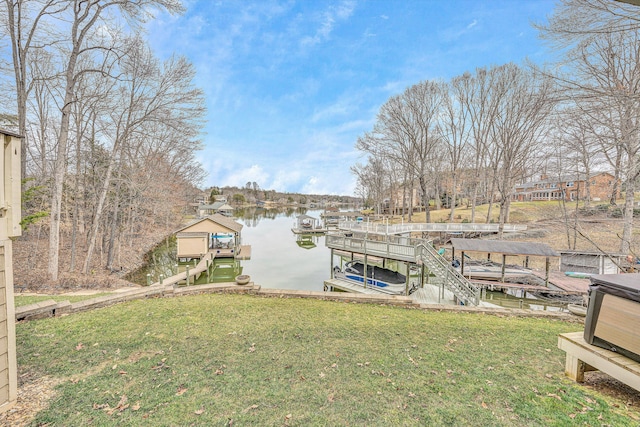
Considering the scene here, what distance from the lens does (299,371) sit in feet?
12.5

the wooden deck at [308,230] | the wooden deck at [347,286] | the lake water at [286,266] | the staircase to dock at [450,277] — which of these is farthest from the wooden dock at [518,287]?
the wooden deck at [308,230]

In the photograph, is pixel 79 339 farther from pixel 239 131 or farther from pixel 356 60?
pixel 239 131

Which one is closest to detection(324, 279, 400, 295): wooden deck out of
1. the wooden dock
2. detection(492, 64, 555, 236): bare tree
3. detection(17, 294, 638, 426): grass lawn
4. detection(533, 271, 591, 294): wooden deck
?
the wooden dock

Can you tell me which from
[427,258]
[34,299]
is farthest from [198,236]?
[427,258]

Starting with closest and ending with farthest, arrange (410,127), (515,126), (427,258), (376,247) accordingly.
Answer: (427,258)
(376,247)
(515,126)
(410,127)

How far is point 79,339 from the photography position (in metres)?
4.61

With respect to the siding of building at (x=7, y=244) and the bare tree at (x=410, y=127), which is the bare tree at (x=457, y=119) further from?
the siding of building at (x=7, y=244)

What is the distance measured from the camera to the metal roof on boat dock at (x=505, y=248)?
12.3 m

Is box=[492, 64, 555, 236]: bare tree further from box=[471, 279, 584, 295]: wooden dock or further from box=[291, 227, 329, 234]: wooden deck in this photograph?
box=[291, 227, 329, 234]: wooden deck

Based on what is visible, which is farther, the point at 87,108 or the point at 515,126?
the point at 515,126

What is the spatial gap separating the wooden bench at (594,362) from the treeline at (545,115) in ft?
10.0

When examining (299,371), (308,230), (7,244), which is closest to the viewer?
(7,244)

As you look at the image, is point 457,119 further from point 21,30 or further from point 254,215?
point 254,215

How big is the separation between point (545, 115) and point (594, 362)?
573cm
